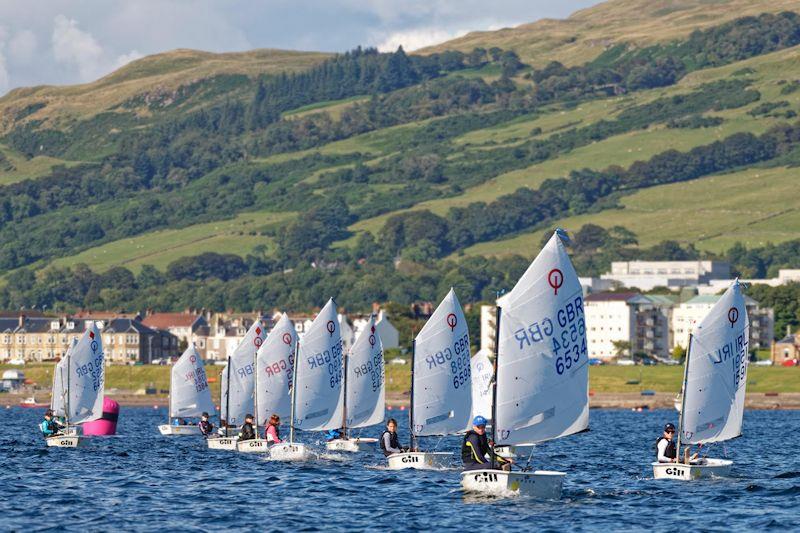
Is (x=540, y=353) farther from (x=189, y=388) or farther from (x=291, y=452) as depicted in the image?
(x=189, y=388)

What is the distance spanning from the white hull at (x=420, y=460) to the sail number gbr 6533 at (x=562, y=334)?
14.7 metres

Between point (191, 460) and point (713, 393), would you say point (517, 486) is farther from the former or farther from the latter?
point (191, 460)

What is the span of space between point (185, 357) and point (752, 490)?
62.3 metres

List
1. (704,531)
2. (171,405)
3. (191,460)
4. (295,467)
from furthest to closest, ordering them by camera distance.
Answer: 1. (171,405)
2. (191,460)
3. (295,467)
4. (704,531)

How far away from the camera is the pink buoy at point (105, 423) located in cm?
10106

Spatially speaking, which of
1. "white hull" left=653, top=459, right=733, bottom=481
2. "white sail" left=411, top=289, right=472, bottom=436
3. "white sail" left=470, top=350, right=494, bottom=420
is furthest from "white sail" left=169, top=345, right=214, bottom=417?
"white hull" left=653, top=459, right=733, bottom=481

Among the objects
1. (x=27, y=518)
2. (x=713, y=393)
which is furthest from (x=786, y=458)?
(x=27, y=518)

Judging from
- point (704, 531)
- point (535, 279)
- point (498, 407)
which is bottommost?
point (704, 531)

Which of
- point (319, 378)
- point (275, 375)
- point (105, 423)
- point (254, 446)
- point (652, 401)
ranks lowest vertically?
point (254, 446)

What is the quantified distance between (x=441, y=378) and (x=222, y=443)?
66.9 ft

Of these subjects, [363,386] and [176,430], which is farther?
[176,430]

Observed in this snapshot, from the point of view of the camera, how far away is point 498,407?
50.6 m

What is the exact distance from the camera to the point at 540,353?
5084 cm

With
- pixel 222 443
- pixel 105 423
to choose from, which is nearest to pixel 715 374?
pixel 222 443
